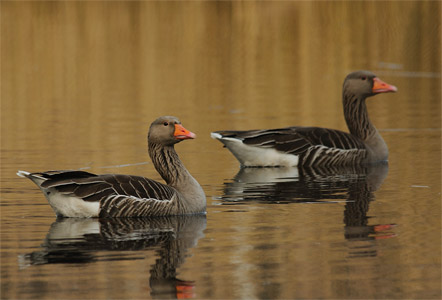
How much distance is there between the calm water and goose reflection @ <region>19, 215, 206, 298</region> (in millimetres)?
31

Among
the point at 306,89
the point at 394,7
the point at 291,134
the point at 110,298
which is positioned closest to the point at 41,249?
the point at 110,298

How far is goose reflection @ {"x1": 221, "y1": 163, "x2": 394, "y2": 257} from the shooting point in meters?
13.0

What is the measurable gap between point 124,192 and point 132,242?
1.41 m

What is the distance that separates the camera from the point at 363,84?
20500 millimetres

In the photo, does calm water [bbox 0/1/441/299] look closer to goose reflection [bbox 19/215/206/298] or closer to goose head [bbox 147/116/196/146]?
goose reflection [bbox 19/215/206/298]

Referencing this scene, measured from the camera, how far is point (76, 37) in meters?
53.6

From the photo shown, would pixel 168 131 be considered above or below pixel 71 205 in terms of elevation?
above

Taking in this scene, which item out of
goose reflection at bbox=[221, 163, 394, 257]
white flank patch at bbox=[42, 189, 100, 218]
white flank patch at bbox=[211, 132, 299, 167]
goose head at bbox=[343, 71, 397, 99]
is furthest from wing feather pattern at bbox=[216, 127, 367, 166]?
white flank patch at bbox=[42, 189, 100, 218]

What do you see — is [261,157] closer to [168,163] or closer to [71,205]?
[168,163]

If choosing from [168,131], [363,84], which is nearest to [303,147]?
[363,84]

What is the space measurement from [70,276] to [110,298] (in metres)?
0.96

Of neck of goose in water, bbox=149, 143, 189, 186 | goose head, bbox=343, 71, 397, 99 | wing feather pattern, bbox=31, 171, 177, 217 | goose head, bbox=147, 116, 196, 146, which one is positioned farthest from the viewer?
goose head, bbox=343, 71, 397, 99

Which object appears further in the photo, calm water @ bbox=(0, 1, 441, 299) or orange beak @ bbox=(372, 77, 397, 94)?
orange beak @ bbox=(372, 77, 397, 94)

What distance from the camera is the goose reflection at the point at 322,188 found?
1305cm
